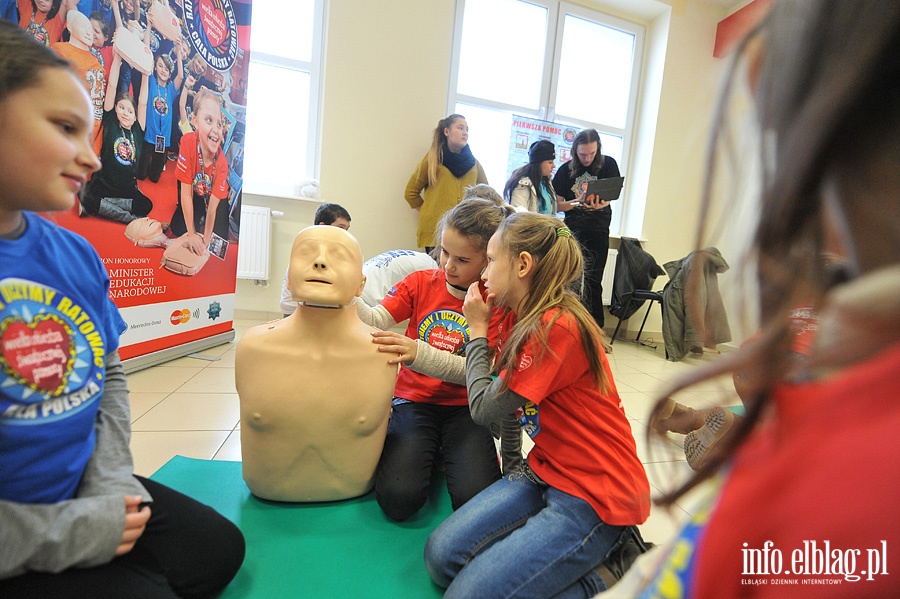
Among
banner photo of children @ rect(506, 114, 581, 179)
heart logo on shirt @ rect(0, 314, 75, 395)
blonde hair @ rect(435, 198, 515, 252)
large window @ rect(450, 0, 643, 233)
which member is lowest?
heart logo on shirt @ rect(0, 314, 75, 395)

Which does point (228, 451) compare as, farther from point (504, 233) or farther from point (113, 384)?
point (504, 233)

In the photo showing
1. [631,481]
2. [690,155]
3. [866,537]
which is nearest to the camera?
[866,537]

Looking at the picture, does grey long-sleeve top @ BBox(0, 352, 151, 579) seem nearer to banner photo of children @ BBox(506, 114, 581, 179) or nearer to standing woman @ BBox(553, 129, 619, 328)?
standing woman @ BBox(553, 129, 619, 328)

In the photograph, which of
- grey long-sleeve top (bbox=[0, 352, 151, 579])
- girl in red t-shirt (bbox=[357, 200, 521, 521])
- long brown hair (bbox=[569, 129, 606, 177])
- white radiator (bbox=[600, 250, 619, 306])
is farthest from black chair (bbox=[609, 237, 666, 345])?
grey long-sleeve top (bbox=[0, 352, 151, 579])

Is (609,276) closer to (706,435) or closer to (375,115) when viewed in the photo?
(375,115)

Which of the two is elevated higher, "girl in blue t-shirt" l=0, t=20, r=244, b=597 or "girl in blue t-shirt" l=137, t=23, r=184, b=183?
"girl in blue t-shirt" l=137, t=23, r=184, b=183

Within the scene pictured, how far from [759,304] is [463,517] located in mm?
903

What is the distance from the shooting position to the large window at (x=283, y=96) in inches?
140

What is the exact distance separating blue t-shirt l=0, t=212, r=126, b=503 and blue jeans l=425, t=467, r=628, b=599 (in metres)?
0.72

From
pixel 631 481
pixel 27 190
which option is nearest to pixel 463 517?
pixel 631 481

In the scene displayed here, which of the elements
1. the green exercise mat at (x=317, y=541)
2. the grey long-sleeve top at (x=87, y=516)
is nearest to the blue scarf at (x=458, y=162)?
the green exercise mat at (x=317, y=541)

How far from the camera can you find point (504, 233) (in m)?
1.16

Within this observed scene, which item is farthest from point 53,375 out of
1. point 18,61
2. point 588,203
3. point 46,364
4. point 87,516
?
point 588,203

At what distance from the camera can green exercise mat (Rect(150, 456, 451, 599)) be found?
1000 millimetres
